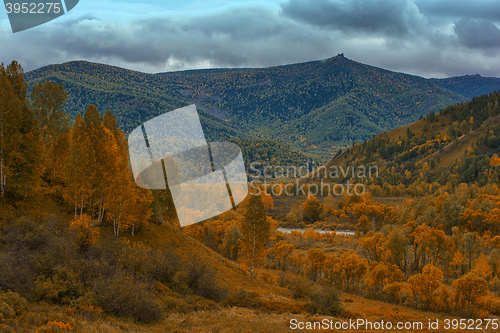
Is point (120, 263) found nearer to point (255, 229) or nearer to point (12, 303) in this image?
point (12, 303)

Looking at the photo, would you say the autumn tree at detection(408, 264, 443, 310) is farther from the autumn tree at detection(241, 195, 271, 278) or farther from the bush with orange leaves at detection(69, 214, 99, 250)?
the bush with orange leaves at detection(69, 214, 99, 250)

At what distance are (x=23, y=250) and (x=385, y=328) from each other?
34.7 meters

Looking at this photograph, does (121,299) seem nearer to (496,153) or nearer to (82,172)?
(82,172)

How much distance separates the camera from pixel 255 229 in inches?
2137

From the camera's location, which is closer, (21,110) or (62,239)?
(62,239)

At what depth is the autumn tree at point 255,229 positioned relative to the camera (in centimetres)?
5366

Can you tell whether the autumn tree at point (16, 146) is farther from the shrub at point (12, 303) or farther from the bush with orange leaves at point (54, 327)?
the bush with orange leaves at point (54, 327)

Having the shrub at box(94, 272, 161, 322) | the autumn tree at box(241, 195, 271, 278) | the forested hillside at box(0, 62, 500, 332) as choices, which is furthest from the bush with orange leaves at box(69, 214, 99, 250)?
the autumn tree at box(241, 195, 271, 278)

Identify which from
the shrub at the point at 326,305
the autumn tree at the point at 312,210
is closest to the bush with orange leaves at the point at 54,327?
the shrub at the point at 326,305

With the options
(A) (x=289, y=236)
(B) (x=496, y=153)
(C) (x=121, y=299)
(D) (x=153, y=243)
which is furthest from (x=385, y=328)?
(B) (x=496, y=153)

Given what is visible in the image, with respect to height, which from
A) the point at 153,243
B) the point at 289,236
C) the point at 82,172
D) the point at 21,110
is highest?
the point at 21,110

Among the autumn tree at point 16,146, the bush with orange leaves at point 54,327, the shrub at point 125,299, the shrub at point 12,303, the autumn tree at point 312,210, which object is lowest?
the autumn tree at point 312,210

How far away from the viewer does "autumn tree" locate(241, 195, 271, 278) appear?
176 feet

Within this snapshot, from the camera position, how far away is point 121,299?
24969 mm
